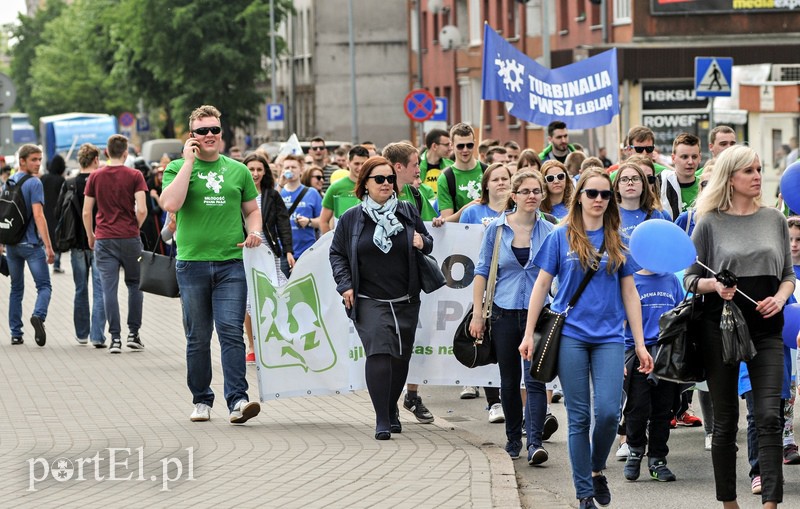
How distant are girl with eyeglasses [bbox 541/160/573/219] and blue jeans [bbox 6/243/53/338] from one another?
697 cm

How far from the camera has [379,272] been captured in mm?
9820

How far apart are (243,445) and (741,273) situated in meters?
Result: 3.42

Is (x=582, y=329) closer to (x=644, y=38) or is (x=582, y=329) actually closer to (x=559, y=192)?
(x=559, y=192)

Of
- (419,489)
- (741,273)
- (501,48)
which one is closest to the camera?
(741,273)

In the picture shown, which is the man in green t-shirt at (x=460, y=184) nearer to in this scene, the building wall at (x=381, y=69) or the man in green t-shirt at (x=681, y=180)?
the man in green t-shirt at (x=681, y=180)

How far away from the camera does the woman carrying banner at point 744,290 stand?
7348mm

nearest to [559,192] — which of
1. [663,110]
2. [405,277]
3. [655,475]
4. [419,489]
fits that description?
[405,277]

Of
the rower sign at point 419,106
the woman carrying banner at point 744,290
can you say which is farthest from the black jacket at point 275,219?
the rower sign at point 419,106

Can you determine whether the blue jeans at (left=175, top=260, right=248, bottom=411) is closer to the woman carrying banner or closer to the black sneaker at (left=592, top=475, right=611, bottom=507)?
the black sneaker at (left=592, top=475, right=611, bottom=507)

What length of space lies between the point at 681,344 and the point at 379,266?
2.77 metres

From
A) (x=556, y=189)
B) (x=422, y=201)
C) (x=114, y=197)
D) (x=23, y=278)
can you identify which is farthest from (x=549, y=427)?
(x=23, y=278)

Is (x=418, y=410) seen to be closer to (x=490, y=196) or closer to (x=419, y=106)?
(x=490, y=196)

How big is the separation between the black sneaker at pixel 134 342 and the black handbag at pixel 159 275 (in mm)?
2603

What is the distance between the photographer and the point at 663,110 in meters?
40.2
